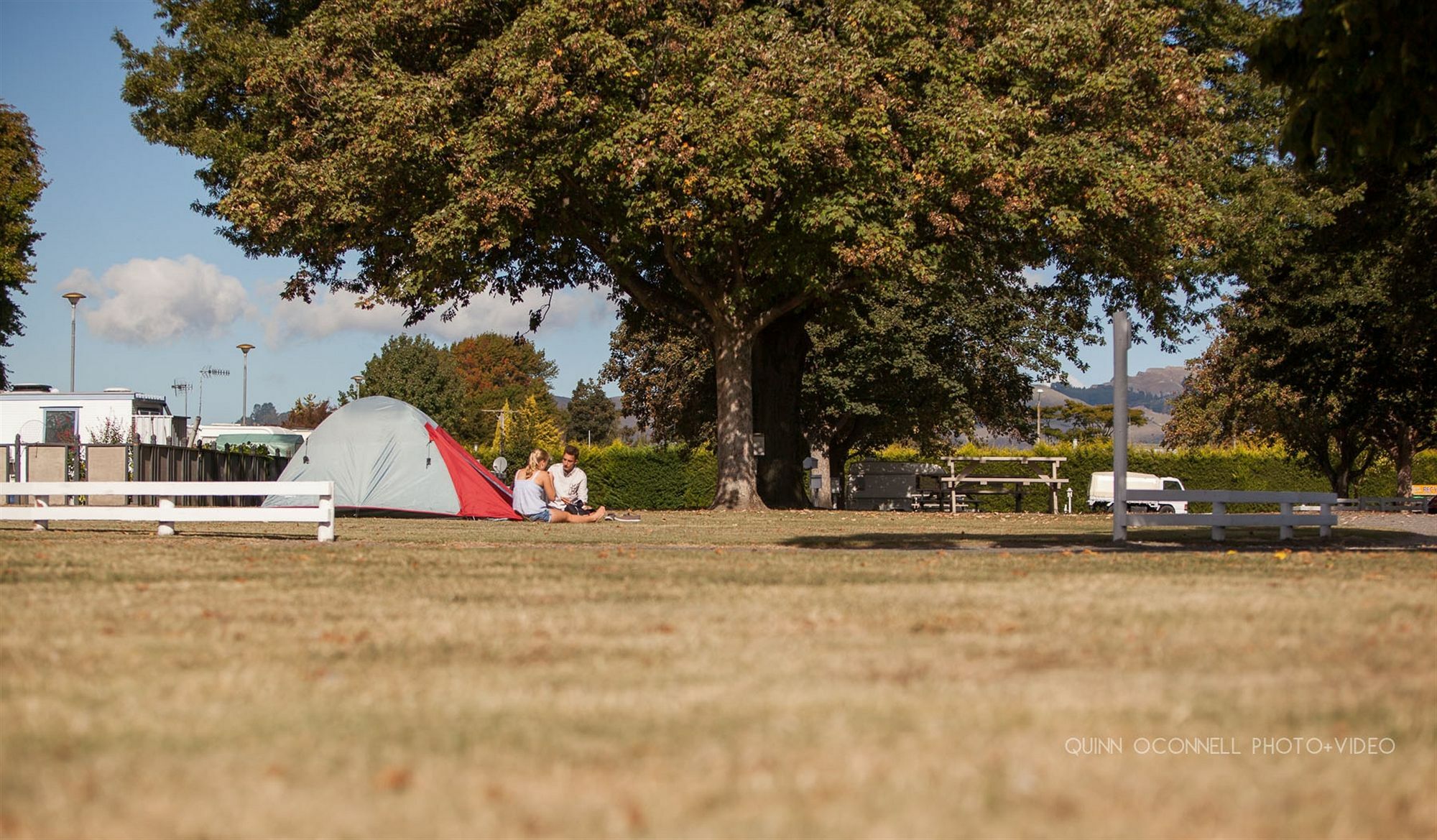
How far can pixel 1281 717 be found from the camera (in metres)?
4.59

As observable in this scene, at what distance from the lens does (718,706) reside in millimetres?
4691

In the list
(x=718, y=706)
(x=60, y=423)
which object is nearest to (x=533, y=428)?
(x=60, y=423)

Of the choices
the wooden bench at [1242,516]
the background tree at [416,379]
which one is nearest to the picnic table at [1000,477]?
the wooden bench at [1242,516]

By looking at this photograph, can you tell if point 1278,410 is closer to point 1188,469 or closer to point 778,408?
point 1188,469

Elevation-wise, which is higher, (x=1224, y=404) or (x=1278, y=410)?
(x=1224, y=404)

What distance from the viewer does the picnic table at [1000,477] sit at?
36094mm

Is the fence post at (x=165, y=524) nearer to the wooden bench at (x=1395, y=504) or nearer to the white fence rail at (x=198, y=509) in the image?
the white fence rail at (x=198, y=509)

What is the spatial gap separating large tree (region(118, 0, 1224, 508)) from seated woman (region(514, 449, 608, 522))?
429 centimetres

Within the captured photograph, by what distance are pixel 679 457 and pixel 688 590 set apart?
144 ft

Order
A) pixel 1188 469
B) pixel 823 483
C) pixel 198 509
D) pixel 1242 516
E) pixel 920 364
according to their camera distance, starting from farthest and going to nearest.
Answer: pixel 1188 469, pixel 823 483, pixel 920 364, pixel 1242 516, pixel 198 509

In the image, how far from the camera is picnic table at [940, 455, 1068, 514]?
118ft

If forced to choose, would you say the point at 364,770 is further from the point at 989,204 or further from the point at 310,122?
the point at 310,122

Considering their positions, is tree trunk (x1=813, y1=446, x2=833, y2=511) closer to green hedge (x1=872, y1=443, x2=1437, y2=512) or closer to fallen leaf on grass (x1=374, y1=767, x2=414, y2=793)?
green hedge (x1=872, y1=443, x2=1437, y2=512)

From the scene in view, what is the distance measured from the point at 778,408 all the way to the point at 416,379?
56.4 metres
